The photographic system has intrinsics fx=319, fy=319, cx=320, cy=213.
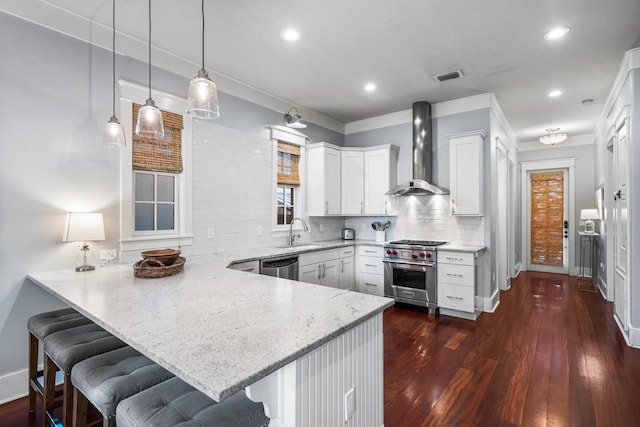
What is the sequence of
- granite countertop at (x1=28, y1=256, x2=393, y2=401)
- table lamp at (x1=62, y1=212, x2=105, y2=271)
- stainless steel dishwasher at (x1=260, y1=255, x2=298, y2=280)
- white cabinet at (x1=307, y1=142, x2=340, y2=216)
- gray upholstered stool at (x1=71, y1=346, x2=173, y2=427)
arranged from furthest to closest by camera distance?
white cabinet at (x1=307, y1=142, x2=340, y2=216)
stainless steel dishwasher at (x1=260, y1=255, x2=298, y2=280)
table lamp at (x1=62, y1=212, x2=105, y2=271)
gray upholstered stool at (x1=71, y1=346, x2=173, y2=427)
granite countertop at (x1=28, y1=256, x2=393, y2=401)

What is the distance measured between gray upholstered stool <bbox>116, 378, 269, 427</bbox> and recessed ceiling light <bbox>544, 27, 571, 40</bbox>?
3588 millimetres

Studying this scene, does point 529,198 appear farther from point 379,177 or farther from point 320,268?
point 320,268

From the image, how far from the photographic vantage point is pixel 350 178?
5148mm

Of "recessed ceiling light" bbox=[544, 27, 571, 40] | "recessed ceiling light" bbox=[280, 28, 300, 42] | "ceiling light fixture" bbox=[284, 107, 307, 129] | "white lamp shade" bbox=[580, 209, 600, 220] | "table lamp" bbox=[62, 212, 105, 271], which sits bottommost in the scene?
"table lamp" bbox=[62, 212, 105, 271]

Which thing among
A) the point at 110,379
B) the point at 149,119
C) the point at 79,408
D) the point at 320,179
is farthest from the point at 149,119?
the point at 320,179

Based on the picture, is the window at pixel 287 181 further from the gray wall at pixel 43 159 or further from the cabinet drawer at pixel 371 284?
the gray wall at pixel 43 159

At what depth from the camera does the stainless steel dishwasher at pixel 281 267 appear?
343 cm

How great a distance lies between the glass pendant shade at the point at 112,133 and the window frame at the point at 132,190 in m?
0.34

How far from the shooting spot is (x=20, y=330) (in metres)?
2.35

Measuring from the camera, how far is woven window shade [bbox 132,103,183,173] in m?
2.94

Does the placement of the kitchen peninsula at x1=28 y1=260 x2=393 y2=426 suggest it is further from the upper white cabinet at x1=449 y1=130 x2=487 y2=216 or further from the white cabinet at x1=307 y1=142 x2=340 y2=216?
the upper white cabinet at x1=449 y1=130 x2=487 y2=216

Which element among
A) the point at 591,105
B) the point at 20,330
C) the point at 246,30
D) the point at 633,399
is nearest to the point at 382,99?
the point at 246,30

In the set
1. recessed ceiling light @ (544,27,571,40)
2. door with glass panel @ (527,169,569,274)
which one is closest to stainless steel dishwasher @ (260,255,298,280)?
recessed ceiling light @ (544,27,571,40)

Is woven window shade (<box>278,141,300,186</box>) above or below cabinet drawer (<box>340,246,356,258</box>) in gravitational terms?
above
